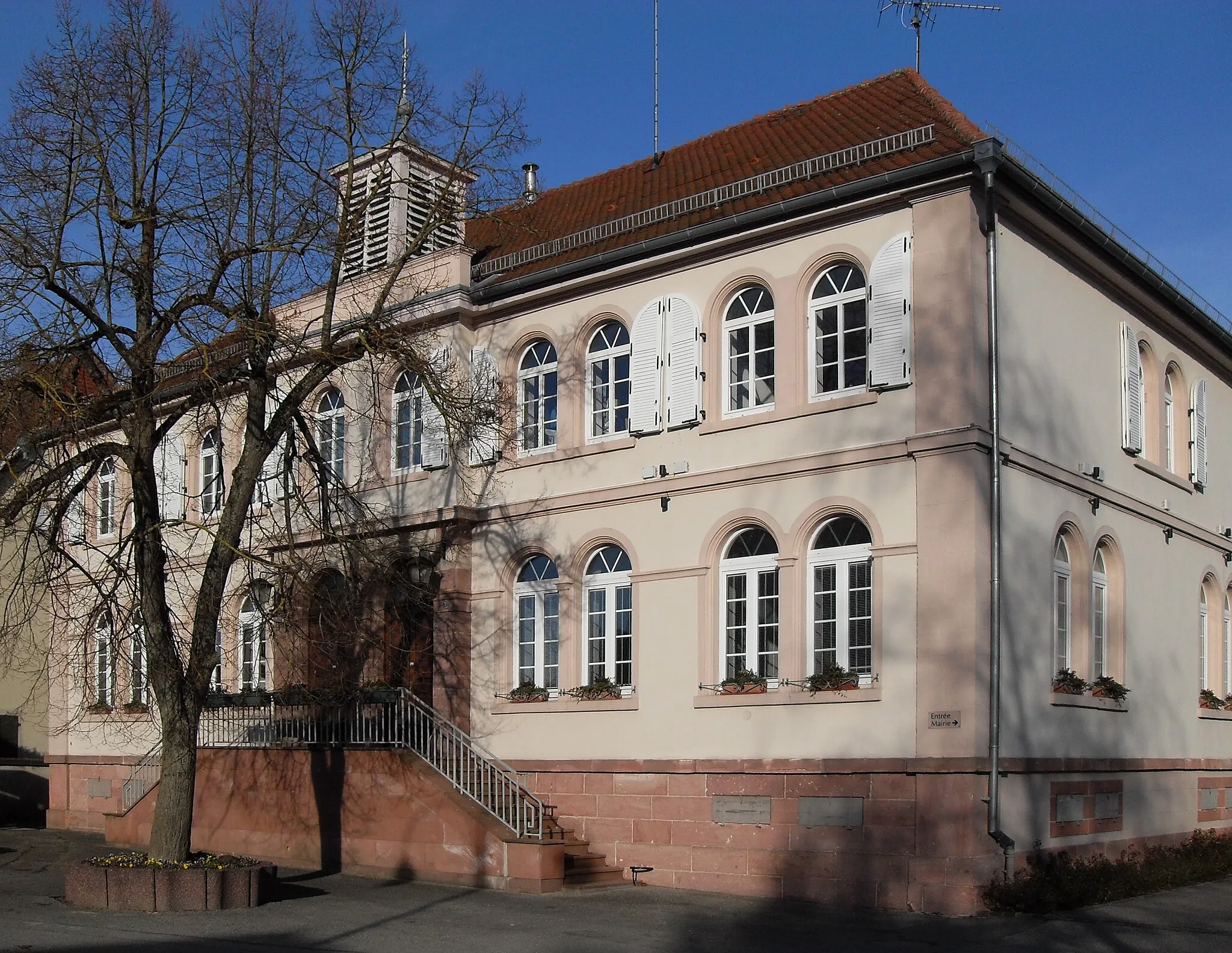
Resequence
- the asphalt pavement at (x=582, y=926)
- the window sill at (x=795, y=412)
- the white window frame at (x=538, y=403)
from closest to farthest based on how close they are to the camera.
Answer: the asphalt pavement at (x=582, y=926) → the window sill at (x=795, y=412) → the white window frame at (x=538, y=403)

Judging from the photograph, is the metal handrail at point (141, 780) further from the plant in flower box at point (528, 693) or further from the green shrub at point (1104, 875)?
the green shrub at point (1104, 875)

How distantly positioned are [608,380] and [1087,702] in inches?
273

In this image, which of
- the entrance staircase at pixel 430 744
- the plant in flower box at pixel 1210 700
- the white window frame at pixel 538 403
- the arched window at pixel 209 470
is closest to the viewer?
the entrance staircase at pixel 430 744

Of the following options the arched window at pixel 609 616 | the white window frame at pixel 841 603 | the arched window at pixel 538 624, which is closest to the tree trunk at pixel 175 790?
the arched window at pixel 538 624

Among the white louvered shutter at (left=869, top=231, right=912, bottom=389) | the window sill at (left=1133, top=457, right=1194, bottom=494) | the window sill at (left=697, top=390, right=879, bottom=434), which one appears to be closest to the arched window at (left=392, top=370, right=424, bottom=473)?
the window sill at (left=697, top=390, right=879, bottom=434)

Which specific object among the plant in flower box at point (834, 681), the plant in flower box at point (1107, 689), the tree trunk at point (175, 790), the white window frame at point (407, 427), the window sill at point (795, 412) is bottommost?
the tree trunk at point (175, 790)

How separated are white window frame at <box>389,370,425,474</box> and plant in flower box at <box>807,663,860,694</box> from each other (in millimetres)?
6944

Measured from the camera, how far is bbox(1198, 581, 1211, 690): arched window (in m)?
20.5

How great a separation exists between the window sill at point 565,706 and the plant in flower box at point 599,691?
4cm

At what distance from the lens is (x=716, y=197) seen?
18.1 metres

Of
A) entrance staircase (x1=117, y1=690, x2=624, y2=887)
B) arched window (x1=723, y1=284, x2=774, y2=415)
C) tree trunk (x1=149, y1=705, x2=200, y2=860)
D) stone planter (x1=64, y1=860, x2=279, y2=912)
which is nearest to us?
stone planter (x1=64, y1=860, x2=279, y2=912)

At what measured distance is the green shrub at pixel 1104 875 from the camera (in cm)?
1435

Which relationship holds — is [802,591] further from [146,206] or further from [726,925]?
[146,206]

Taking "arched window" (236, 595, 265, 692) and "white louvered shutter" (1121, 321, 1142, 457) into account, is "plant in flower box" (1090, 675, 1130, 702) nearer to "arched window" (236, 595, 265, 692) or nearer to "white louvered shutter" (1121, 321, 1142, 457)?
"white louvered shutter" (1121, 321, 1142, 457)
